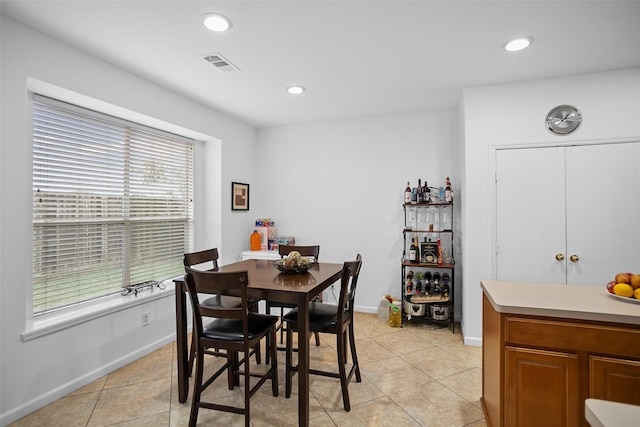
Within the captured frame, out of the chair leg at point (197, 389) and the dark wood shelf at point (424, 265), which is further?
→ the dark wood shelf at point (424, 265)

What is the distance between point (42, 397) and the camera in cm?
229

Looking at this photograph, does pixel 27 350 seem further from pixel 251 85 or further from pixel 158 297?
pixel 251 85

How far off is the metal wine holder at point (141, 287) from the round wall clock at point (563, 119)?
4.10m

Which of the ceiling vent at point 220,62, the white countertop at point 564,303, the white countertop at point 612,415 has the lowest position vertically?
the white countertop at point 612,415

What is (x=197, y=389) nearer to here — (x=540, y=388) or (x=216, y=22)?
(x=540, y=388)

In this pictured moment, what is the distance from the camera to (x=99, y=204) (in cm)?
294

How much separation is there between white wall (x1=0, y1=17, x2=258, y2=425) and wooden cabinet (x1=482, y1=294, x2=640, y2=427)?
292cm

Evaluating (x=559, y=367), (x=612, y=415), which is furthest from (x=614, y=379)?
(x=612, y=415)

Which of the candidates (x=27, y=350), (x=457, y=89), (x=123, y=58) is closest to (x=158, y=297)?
(x=27, y=350)

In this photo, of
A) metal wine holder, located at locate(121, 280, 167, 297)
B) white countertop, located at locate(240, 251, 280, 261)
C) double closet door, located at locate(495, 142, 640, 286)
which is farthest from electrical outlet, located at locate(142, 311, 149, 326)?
double closet door, located at locate(495, 142, 640, 286)

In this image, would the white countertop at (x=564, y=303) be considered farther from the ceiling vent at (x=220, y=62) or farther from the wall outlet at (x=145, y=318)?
the wall outlet at (x=145, y=318)

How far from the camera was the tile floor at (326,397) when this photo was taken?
84.4 inches

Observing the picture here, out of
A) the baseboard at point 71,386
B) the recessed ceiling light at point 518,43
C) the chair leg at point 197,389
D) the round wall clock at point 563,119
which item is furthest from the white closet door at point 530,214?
the baseboard at point 71,386

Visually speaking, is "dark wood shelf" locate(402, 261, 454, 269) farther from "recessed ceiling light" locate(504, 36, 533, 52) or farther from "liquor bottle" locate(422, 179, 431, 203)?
"recessed ceiling light" locate(504, 36, 533, 52)
